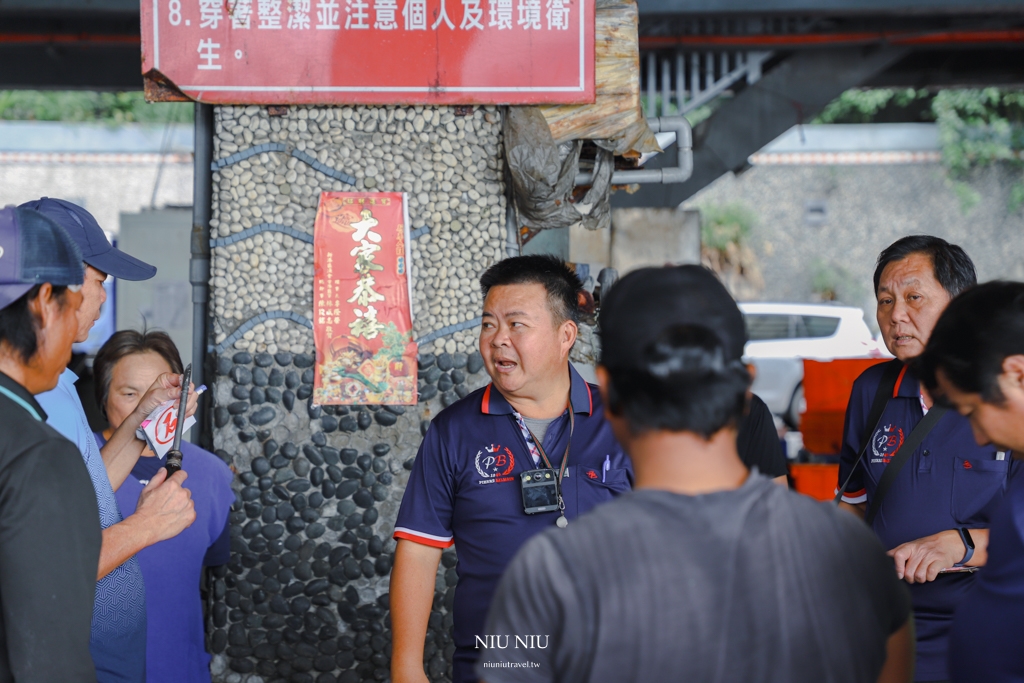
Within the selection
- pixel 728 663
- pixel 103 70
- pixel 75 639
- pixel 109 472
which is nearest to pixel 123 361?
pixel 109 472

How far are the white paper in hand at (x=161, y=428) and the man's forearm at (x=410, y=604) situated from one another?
0.68 metres

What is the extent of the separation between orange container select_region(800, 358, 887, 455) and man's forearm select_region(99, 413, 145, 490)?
12.9 feet

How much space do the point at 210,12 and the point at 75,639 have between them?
278 cm

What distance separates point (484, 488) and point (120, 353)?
142 centimetres

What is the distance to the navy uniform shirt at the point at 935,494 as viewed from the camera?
2072 millimetres

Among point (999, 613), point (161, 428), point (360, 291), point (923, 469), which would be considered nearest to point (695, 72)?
point (360, 291)

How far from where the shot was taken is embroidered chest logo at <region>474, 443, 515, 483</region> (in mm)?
2041

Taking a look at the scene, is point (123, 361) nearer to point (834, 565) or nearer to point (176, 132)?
point (834, 565)

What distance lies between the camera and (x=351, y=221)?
358cm

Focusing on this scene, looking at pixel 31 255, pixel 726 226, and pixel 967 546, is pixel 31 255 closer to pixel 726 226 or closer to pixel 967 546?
pixel 967 546

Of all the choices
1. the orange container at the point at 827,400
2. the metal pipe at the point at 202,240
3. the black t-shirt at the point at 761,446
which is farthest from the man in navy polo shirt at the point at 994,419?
the orange container at the point at 827,400

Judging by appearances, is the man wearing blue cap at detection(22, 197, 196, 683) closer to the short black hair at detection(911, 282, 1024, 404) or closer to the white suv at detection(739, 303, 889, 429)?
the short black hair at detection(911, 282, 1024, 404)

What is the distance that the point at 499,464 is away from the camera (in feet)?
6.75

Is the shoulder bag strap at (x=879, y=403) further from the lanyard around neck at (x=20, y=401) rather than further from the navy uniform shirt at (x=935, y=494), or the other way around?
the lanyard around neck at (x=20, y=401)
